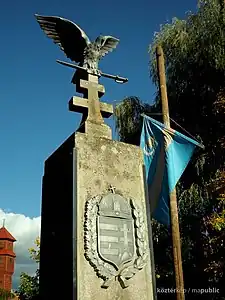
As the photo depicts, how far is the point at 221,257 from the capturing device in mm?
11414

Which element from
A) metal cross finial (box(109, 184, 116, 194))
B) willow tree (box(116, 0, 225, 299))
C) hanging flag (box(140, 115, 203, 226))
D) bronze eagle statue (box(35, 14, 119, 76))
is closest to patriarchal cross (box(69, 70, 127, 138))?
bronze eagle statue (box(35, 14, 119, 76))

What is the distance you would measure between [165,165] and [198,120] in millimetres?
7305

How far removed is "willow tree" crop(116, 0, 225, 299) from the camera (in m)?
11.9

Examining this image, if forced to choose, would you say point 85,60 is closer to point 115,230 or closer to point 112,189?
point 112,189

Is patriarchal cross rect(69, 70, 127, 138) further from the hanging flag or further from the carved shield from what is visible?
the hanging flag

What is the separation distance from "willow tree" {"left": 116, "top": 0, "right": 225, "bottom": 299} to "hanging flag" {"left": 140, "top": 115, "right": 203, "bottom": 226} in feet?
15.3

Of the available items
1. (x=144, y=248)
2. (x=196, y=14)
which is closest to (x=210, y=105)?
(x=196, y=14)

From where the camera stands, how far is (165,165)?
22.4 feet

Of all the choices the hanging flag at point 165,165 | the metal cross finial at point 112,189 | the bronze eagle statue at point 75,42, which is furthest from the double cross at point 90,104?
the hanging flag at point 165,165

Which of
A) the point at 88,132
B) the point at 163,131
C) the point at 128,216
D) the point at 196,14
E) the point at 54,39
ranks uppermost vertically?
the point at 196,14

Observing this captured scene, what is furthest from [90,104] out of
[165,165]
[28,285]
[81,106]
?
[28,285]

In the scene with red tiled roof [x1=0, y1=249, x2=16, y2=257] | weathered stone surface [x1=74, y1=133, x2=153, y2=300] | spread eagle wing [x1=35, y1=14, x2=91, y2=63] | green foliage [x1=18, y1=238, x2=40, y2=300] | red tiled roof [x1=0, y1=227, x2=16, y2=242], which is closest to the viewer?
weathered stone surface [x1=74, y1=133, x2=153, y2=300]

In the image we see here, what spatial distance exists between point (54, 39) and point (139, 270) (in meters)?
3.08

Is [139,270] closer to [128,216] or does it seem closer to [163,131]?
[128,216]
